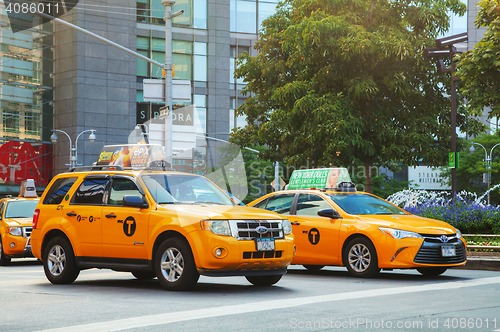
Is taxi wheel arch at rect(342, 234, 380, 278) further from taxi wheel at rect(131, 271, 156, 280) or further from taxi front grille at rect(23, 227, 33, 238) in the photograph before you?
taxi front grille at rect(23, 227, 33, 238)

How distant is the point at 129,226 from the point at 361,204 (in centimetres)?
458

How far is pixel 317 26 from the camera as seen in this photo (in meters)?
21.0

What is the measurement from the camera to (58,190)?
11055 millimetres

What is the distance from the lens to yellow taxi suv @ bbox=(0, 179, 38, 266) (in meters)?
16.8

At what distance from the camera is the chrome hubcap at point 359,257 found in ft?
37.0

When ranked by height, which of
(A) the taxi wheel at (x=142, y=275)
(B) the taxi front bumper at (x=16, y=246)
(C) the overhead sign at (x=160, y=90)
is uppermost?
(C) the overhead sign at (x=160, y=90)

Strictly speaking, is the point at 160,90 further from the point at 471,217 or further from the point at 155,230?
the point at 155,230

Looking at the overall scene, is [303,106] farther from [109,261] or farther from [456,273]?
[109,261]

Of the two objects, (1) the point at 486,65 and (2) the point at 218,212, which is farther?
(1) the point at 486,65

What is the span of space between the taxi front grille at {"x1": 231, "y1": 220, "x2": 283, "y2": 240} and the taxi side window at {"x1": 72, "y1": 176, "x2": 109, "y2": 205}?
8.45 feet

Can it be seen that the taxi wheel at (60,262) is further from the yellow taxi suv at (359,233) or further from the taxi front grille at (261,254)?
the yellow taxi suv at (359,233)

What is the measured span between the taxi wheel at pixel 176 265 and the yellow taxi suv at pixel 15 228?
8.62m

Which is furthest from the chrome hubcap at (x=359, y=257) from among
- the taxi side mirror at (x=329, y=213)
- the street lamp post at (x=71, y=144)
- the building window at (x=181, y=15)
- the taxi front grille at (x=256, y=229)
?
the building window at (x=181, y=15)

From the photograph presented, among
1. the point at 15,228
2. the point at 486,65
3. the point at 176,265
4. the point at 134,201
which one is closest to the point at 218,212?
the point at 176,265
